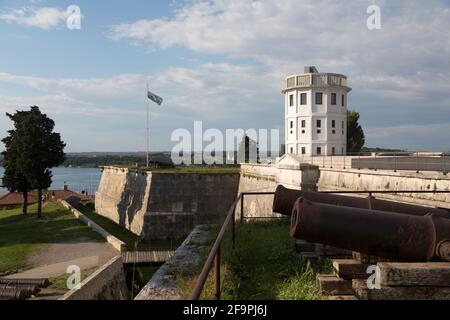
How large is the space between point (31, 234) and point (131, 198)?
6.70 metres

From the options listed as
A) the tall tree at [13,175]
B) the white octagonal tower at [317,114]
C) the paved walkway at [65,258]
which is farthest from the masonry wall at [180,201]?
the tall tree at [13,175]

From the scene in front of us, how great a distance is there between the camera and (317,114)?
1277 inches

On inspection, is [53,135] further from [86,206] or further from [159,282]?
[159,282]

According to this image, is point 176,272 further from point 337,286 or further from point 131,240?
point 131,240

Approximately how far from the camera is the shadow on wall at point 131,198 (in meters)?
27.8

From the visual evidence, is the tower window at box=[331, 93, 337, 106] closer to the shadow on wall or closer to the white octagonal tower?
the white octagonal tower

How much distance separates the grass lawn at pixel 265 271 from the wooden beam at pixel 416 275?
33.7 inches

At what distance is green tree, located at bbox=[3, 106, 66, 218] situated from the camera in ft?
105

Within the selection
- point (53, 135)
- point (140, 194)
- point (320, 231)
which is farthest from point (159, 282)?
point (53, 135)

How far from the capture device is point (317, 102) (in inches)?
1288

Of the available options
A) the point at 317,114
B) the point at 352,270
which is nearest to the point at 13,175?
the point at 317,114

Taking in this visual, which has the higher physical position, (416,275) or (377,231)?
(377,231)

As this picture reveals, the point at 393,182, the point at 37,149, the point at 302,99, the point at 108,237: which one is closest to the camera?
the point at 393,182
